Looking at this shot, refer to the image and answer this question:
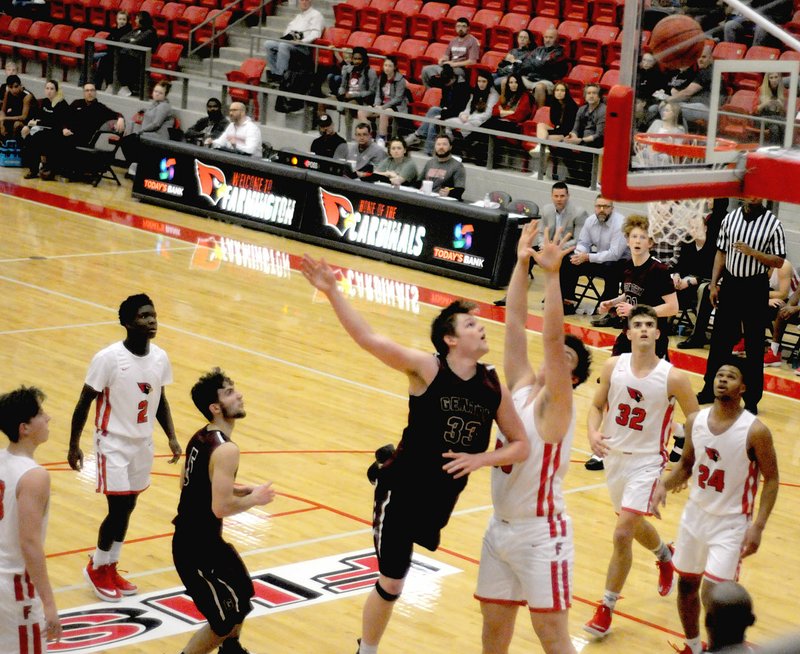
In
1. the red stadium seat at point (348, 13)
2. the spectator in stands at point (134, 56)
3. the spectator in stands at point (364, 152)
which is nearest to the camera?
the spectator in stands at point (364, 152)

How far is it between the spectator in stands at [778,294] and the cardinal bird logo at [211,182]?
8.87 meters

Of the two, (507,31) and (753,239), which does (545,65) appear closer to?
(507,31)

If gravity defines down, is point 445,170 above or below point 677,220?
above

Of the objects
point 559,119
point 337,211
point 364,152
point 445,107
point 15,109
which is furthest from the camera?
point 15,109

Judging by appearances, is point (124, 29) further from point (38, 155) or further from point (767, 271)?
point (767, 271)

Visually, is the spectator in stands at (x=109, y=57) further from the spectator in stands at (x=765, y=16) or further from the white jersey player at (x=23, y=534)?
the white jersey player at (x=23, y=534)

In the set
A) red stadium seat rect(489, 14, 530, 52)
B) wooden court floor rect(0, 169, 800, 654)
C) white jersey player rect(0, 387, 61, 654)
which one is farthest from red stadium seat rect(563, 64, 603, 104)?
white jersey player rect(0, 387, 61, 654)

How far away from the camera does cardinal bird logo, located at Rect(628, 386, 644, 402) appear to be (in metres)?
7.72

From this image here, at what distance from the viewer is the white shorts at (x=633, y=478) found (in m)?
7.42

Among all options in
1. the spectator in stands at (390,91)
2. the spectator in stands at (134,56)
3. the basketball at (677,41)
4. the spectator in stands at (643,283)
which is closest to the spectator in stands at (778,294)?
the spectator in stands at (643,283)

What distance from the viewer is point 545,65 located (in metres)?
19.4

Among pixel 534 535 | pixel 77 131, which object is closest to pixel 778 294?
pixel 534 535

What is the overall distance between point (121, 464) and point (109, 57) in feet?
61.0

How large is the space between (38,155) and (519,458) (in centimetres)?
1825
